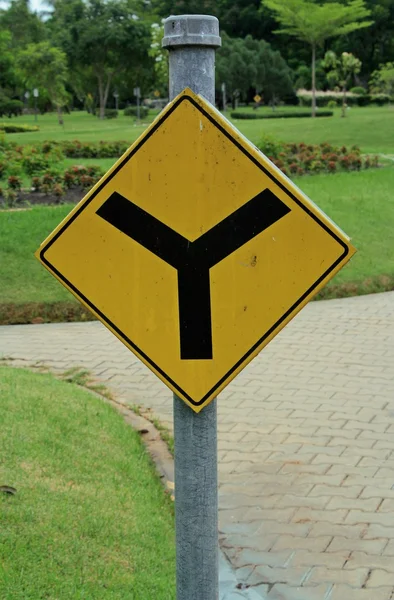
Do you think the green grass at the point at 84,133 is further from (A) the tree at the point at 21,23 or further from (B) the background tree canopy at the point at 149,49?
(A) the tree at the point at 21,23

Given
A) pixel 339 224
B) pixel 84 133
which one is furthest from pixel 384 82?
pixel 339 224

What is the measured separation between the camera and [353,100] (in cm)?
6066

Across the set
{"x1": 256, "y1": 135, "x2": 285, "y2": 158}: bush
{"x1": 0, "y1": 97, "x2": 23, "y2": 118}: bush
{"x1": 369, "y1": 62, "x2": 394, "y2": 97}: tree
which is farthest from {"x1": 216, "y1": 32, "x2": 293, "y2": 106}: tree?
{"x1": 256, "y1": 135, "x2": 285, "y2": 158}: bush

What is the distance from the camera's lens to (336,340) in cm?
855

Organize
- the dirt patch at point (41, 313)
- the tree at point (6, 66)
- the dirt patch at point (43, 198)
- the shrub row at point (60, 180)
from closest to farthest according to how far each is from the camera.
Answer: the dirt patch at point (41, 313) → the dirt patch at point (43, 198) → the shrub row at point (60, 180) → the tree at point (6, 66)

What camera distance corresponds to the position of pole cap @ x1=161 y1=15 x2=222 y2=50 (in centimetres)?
175

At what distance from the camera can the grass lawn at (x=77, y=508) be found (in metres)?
3.54

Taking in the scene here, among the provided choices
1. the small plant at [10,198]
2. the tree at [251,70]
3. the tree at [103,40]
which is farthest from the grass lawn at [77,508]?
the tree at [251,70]

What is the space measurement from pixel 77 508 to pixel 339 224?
9.20 metres

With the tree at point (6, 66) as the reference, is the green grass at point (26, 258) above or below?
below

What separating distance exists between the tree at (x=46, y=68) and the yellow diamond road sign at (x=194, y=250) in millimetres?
45208

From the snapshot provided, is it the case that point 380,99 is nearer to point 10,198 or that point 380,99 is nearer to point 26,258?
point 10,198

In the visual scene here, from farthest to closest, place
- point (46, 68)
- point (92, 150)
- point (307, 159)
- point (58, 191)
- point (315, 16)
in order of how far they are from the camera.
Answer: point (315, 16), point (46, 68), point (92, 150), point (307, 159), point (58, 191)

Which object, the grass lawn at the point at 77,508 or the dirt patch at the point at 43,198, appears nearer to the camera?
the grass lawn at the point at 77,508
